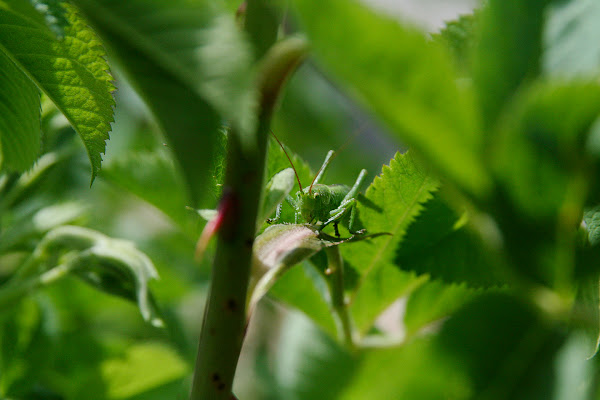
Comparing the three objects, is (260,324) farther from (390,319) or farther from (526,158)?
(526,158)

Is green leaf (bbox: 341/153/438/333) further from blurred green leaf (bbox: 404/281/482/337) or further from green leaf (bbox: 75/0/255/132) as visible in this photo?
green leaf (bbox: 75/0/255/132)

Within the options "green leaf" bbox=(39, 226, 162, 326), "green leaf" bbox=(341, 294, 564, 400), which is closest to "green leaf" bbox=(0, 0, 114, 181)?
"green leaf" bbox=(39, 226, 162, 326)

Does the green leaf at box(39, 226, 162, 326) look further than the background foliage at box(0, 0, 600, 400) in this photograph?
Yes

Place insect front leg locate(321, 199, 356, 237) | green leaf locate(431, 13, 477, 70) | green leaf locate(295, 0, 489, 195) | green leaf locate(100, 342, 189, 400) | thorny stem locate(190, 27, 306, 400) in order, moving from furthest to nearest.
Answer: green leaf locate(100, 342, 189, 400)
insect front leg locate(321, 199, 356, 237)
green leaf locate(431, 13, 477, 70)
thorny stem locate(190, 27, 306, 400)
green leaf locate(295, 0, 489, 195)

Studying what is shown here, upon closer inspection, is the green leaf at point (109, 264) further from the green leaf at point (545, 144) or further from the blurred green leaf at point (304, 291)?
the green leaf at point (545, 144)

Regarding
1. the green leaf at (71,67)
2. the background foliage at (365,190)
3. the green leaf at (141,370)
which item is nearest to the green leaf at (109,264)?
the background foliage at (365,190)

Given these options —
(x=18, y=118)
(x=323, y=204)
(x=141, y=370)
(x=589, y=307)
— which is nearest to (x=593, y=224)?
(x=589, y=307)
